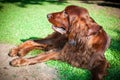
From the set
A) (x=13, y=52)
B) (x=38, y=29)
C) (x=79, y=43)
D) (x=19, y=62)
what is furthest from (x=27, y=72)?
(x=38, y=29)

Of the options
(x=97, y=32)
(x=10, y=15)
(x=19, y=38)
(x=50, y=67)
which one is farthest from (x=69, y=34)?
(x=10, y=15)

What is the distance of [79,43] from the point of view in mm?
3617

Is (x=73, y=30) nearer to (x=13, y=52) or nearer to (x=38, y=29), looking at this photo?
(x=13, y=52)

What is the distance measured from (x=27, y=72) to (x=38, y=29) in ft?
8.54

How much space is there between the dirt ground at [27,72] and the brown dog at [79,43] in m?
0.10

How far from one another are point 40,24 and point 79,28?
330 cm

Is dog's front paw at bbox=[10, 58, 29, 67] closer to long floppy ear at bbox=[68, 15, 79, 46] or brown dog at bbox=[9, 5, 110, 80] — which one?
brown dog at bbox=[9, 5, 110, 80]

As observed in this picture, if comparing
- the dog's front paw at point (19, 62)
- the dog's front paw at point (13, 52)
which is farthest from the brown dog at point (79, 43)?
the dog's front paw at point (13, 52)

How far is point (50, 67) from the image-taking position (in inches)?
153

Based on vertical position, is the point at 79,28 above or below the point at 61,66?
above

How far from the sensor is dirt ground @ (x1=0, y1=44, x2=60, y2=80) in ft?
11.4

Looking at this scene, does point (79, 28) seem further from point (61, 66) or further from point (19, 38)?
point (19, 38)

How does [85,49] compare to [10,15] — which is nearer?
[85,49]

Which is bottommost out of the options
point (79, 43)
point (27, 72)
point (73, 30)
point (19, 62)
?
point (27, 72)
